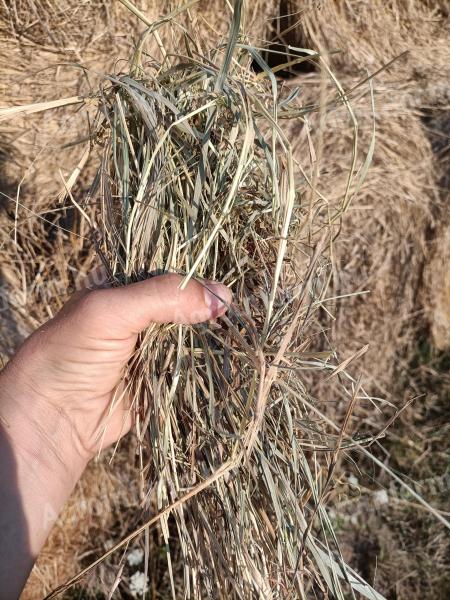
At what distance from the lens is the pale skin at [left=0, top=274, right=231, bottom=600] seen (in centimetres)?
70

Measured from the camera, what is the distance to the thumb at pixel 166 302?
2.01 feet

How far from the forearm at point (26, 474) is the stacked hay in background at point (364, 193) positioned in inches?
15.5

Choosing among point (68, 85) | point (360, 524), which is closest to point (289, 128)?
point (68, 85)

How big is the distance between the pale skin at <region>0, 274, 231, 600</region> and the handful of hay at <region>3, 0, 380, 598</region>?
0.05m

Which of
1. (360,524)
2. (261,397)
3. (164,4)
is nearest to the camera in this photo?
(261,397)

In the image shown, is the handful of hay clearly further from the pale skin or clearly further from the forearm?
the forearm

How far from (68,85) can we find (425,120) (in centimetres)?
73

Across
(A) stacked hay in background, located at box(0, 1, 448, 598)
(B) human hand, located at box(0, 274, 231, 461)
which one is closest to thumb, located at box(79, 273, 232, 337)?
(B) human hand, located at box(0, 274, 231, 461)

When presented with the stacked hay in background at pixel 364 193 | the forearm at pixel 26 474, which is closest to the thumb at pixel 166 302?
the forearm at pixel 26 474

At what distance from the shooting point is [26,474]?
765 mm

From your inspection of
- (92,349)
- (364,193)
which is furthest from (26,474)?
(364,193)

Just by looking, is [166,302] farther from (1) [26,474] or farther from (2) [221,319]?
(1) [26,474]

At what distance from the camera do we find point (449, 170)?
1243 mm

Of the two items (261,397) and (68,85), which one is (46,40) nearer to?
(68,85)
